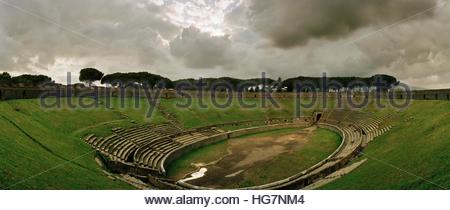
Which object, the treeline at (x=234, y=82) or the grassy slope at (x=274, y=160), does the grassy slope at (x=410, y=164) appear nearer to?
the grassy slope at (x=274, y=160)

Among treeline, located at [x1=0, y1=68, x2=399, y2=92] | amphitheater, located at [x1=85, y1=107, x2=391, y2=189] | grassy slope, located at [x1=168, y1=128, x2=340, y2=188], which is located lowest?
grassy slope, located at [x1=168, y1=128, x2=340, y2=188]

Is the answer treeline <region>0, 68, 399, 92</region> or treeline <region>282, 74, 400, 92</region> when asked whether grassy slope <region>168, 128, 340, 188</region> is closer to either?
treeline <region>0, 68, 399, 92</region>

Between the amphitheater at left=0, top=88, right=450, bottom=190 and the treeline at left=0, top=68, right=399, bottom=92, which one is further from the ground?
the treeline at left=0, top=68, right=399, bottom=92

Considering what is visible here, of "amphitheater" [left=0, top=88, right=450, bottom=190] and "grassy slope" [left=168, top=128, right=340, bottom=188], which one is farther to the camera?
"grassy slope" [left=168, top=128, right=340, bottom=188]

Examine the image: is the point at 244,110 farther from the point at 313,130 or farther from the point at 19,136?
the point at 19,136

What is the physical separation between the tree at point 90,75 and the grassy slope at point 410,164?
71.5 meters

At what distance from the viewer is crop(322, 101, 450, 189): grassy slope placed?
43.5ft

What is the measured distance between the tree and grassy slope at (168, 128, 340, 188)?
2173 inches

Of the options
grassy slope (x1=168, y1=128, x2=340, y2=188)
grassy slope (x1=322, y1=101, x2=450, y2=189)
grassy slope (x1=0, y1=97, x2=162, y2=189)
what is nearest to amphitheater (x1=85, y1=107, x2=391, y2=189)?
grassy slope (x1=168, y1=128, x2=340, y2=188)

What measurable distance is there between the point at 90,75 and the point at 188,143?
56832 millimetres

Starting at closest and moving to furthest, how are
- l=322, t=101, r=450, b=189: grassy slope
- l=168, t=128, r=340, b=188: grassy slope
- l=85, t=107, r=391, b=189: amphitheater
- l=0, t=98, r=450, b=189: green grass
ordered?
l=322, t=101, r=450, b=189: grassy slope
l=0, t=98, r=450, b=189: green grass
l=85, t=107, r=391, b=189: amphitheater
l=168, t=128, r=340, b=188: grassy slope

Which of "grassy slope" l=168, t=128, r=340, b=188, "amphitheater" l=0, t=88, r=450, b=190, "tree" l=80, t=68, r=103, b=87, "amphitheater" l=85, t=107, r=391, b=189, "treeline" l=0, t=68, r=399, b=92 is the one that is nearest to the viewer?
"amphitheater" l=0, t=88, r=450, b=190

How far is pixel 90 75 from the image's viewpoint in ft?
262

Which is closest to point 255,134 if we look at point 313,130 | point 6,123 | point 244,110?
point 313,130
